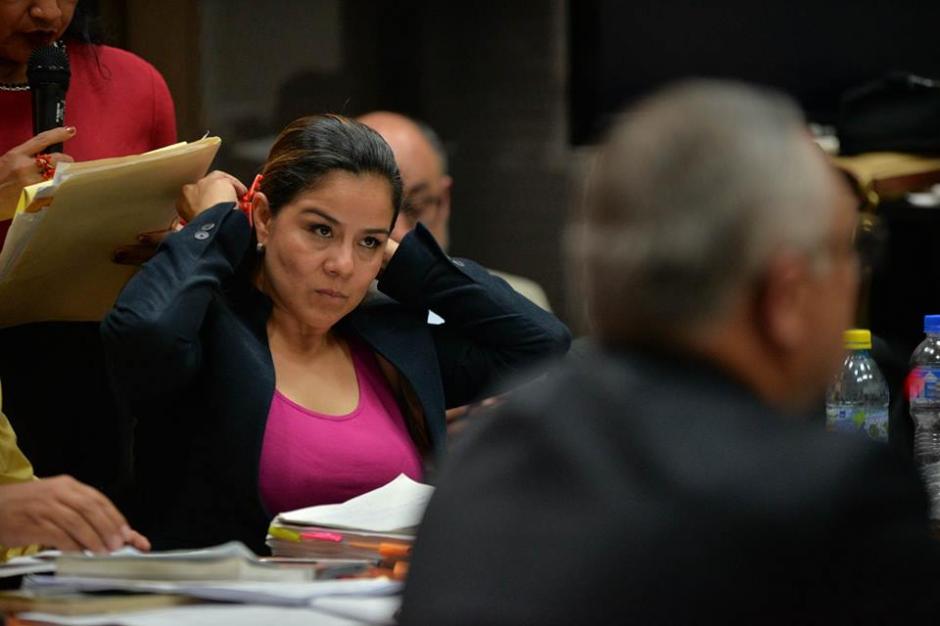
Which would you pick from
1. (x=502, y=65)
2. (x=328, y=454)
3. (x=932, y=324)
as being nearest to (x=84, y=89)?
(x=328, y=454)

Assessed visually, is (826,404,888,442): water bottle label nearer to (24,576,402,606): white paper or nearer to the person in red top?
(24,576,402,606): white paper

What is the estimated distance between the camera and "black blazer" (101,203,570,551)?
6.03 ft

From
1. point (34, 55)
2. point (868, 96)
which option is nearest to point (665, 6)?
point (868, 96)

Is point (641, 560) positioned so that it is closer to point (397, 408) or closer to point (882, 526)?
point (882, 526)

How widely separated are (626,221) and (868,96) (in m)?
2.64

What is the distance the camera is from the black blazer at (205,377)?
1.84 m

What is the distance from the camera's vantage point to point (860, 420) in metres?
2.09

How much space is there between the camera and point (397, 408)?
6.84 ft

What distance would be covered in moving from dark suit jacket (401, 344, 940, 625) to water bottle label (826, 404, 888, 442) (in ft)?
3.94

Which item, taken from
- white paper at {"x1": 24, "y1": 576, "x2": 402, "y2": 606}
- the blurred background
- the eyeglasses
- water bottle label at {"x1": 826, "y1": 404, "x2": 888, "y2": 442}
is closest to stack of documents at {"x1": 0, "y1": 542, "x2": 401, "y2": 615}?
white paper at {"x1": 24, "y1": 576, "x2": 402, "y2": 606}

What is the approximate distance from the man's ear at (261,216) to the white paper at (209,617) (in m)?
0.83

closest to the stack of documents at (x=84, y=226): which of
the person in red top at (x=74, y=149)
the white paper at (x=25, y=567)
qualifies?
the person in red top at (x=74, y=149)

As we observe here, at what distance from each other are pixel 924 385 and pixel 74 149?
138 cm

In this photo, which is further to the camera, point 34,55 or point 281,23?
point 281,23
